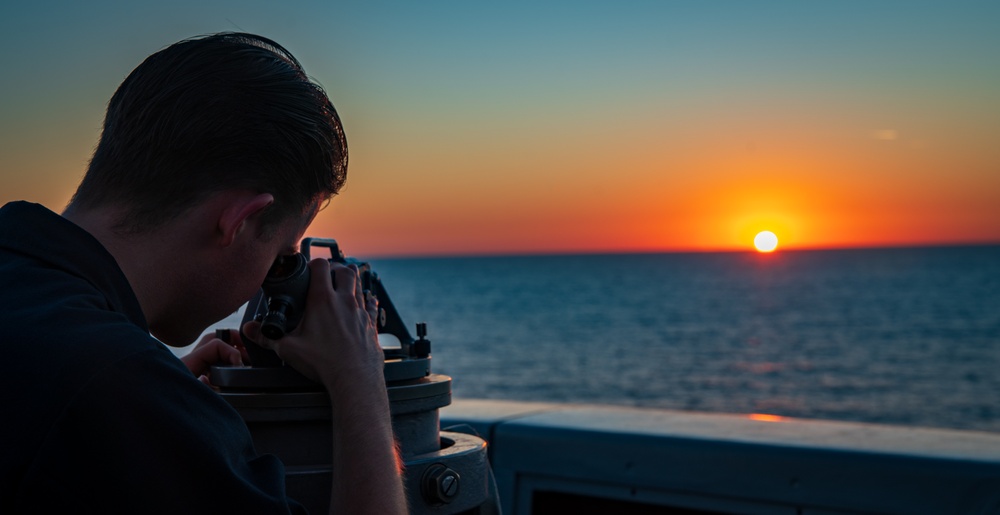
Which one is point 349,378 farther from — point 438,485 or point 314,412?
point 438,485

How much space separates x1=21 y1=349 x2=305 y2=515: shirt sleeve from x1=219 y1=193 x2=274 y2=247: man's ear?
262 mm

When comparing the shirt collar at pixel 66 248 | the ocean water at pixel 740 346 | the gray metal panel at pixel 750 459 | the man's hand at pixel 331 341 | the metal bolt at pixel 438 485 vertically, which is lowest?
the ocean water at pixel 740 346

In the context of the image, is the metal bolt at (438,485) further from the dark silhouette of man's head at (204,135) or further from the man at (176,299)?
the dark silhouette of man's head at (204,135)

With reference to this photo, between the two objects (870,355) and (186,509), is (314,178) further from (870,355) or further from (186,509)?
(870,355)

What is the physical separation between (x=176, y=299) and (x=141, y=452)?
0.34m

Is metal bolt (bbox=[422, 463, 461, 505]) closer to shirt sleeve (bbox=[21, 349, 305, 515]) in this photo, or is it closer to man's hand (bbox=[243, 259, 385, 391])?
man's hand (bbox=[243, 259, 385, 391])

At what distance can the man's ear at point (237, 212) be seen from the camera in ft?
4.40

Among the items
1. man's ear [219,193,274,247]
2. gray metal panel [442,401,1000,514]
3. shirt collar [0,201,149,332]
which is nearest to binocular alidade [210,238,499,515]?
man's ear [219,193,274,247]

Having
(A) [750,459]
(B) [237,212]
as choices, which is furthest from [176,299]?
(A) [750,459]

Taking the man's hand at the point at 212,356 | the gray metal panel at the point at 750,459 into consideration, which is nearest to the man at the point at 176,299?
the man's hand at the point at 212,356

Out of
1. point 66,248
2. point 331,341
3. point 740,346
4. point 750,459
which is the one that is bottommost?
point 740,346

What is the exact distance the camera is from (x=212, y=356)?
1.80 metres

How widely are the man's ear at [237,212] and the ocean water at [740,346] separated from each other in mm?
661

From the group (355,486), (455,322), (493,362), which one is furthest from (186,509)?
(455,322)
